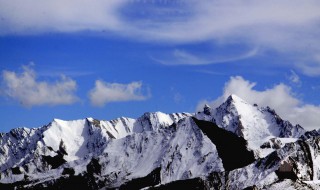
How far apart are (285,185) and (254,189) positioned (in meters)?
9.48

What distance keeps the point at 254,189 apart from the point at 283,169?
27.8 feet

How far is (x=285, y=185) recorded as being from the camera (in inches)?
4060

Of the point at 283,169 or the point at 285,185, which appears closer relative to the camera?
the point at 285,185

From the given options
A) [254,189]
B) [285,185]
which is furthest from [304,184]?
[254,189]

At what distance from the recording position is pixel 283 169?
11594cm

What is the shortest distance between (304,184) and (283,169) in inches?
555

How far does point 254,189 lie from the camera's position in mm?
111438

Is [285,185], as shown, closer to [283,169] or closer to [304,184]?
[304,184]

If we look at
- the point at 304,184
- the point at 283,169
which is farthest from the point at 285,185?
the point at 283,169

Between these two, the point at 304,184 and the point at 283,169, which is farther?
the point at 283,169

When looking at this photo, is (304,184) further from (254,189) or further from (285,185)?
(254,189)

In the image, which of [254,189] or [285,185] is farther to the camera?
[254,189]

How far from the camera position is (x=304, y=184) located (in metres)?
102
